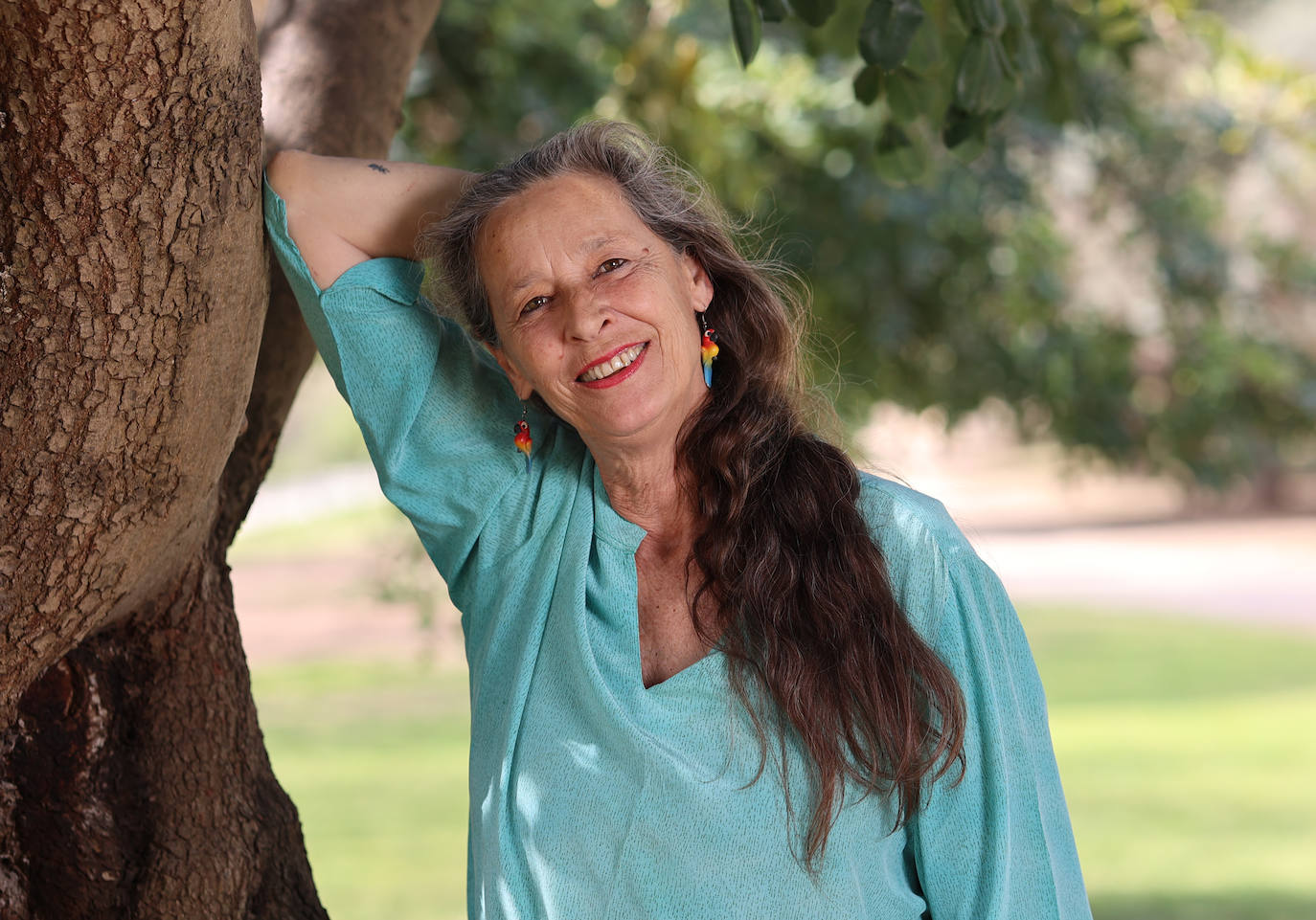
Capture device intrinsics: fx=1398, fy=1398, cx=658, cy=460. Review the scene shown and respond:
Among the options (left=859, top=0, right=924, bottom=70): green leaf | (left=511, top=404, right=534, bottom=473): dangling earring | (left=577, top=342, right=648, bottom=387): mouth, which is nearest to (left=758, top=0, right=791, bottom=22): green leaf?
(left=859, top=0, right=924, bottom=70): green leaf

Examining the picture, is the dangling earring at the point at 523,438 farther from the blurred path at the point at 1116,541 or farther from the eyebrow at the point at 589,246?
the blurred path at the point at 1116,541

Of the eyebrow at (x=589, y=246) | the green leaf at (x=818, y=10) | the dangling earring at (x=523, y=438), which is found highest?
the green leaf at (x=818, y=10)

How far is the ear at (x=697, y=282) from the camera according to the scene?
2033 millimetres

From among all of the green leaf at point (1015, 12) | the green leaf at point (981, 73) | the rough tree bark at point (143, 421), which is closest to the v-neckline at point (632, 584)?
the rough tree bark at point (143, 421)

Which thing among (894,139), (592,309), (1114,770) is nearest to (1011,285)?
(894,139)

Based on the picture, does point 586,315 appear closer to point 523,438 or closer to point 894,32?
point 523,438

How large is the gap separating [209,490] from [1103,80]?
18.4 feet

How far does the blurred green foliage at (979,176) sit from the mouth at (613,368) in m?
0.82

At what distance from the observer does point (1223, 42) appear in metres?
5.45

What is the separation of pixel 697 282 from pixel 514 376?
302 millimetres

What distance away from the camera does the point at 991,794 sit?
1763 millimetres

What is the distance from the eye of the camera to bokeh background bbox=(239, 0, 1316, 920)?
335 centimetres

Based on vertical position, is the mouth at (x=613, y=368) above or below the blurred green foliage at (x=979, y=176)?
below

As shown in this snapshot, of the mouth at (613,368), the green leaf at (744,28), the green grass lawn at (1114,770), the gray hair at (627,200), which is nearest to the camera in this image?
the mouth at (613,368)
